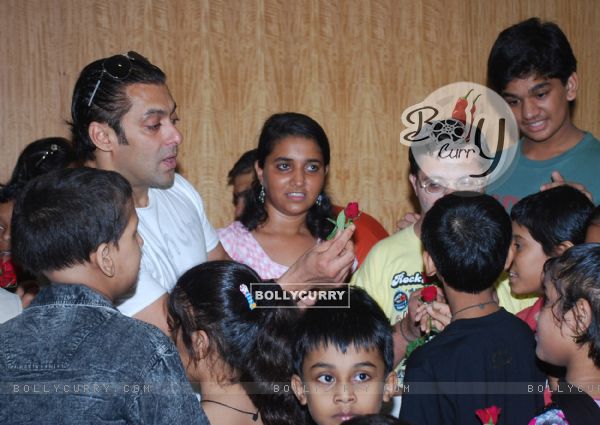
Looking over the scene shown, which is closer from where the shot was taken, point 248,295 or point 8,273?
point 248,295

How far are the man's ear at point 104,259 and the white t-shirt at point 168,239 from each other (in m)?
0.54

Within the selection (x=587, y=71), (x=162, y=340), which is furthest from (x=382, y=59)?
(x=162, y=340)

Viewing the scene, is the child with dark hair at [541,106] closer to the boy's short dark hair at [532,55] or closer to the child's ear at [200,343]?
the boy's short dark hair at [532,55]

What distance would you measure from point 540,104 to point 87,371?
7.17 feet

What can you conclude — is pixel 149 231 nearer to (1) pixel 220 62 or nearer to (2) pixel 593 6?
(1) pixel 220 62

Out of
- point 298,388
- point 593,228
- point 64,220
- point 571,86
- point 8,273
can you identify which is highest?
point 571,86

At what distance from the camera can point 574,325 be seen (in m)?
1.79

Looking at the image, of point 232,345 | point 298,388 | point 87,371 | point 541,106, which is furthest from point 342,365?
point 541,106

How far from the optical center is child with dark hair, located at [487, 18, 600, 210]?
9.50ft

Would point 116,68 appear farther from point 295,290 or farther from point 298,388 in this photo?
point 298,388

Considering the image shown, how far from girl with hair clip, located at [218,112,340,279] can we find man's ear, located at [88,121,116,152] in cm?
76

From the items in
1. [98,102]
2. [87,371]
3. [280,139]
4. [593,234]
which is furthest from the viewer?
[280,139]

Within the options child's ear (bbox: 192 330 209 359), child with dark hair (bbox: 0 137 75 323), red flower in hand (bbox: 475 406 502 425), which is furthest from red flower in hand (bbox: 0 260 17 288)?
red flower in hand (bbox: 475 406 502 425)

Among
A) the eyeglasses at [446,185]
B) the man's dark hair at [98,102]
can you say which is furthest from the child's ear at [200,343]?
the eyeglasses at [446,185]
